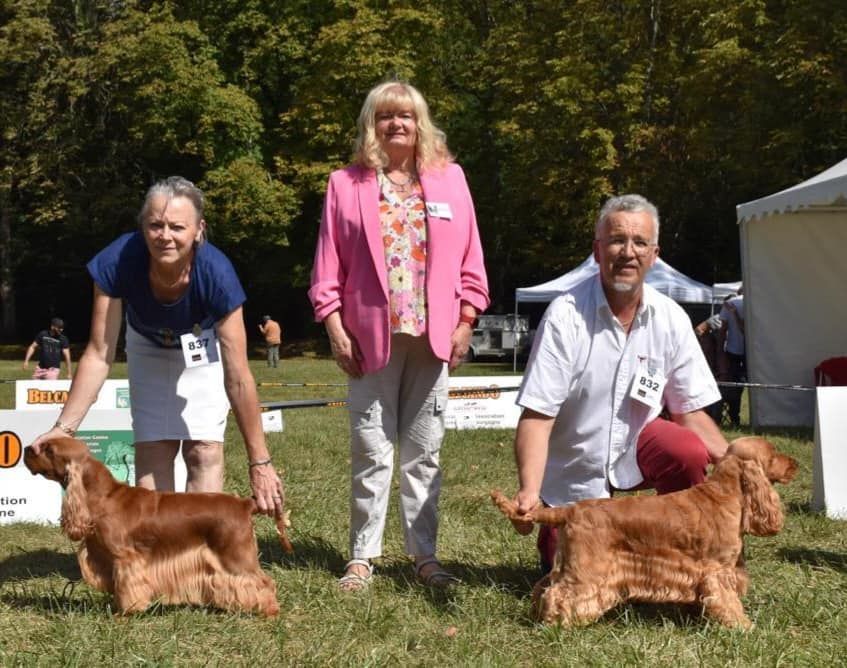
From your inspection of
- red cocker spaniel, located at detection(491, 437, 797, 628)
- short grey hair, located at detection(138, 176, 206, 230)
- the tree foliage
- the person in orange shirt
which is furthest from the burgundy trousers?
the tree foliage

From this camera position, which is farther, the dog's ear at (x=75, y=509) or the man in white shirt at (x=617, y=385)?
the man in white shirt at (x=617, y=385)

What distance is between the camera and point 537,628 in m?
3.54

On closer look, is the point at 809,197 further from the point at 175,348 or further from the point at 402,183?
the point at 175,348

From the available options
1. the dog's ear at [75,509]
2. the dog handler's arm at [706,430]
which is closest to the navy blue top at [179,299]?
the dog's ear at [75,509]

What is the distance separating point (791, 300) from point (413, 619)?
8.20 m

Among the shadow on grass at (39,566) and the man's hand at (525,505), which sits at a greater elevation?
the man's hand at (525,505)

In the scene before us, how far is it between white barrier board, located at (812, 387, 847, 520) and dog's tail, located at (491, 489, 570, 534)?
2.87 m

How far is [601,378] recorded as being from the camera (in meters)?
3.96

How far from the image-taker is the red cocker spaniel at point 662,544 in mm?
3469

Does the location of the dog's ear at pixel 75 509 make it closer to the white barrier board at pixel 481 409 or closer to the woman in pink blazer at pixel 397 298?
the woman in pink blazer at pixel 397 298

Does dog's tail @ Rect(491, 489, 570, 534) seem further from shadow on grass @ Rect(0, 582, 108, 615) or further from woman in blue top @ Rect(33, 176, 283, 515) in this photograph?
shadow on grass @ Rect(0, 582, 108, 615)

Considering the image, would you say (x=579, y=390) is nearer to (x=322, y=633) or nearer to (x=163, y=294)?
(x=322, y=633)

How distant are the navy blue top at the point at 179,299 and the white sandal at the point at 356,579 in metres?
1.08

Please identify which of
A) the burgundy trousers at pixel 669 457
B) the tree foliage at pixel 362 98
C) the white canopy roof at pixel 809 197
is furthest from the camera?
the tree foliage at pixel 362 98
